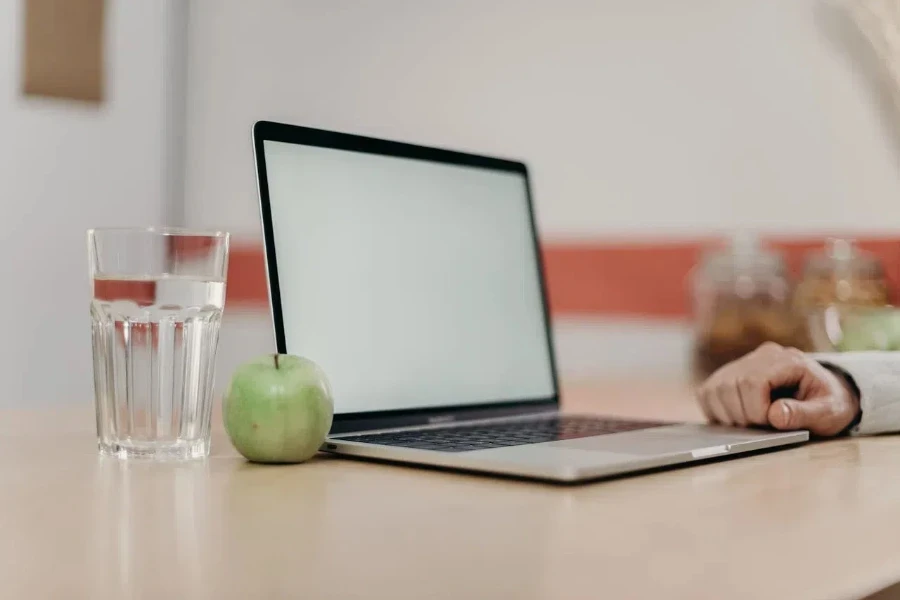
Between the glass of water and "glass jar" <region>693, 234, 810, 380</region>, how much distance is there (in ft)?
3.00

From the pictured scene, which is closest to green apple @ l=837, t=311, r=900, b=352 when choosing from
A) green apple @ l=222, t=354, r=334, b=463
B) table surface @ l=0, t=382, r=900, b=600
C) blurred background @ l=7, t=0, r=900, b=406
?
blurred background @ l=7, t=0, r=900, b=406

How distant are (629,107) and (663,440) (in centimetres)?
120

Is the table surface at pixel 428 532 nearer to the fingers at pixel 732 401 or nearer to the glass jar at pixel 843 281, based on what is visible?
the fingers at pixel 732 401

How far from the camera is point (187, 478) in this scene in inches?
28.1

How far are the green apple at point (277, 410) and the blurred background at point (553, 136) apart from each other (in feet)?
2.86

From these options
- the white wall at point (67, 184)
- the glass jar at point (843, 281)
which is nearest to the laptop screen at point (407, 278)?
the glass jar at point (843, 281)

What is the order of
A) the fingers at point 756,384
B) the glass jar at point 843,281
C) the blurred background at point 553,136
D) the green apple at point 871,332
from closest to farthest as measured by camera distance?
1. the fingers at point 756,384
2. the green apple at point 871,332
3. the glass jar at point 843,281
4. the blurred background at point 553,136

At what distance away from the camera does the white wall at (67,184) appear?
2.43 metres

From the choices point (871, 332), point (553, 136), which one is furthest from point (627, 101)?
point (871, 332)

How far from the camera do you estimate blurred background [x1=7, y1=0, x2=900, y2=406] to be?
1750 mm

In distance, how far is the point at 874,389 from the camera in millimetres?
1049

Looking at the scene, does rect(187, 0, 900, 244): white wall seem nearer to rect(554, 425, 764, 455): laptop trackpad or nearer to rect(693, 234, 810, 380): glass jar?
rect(693, 234, 810, 380): glass jar

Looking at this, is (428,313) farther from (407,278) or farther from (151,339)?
(151,339)

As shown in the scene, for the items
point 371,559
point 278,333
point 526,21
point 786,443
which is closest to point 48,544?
point 371,559
